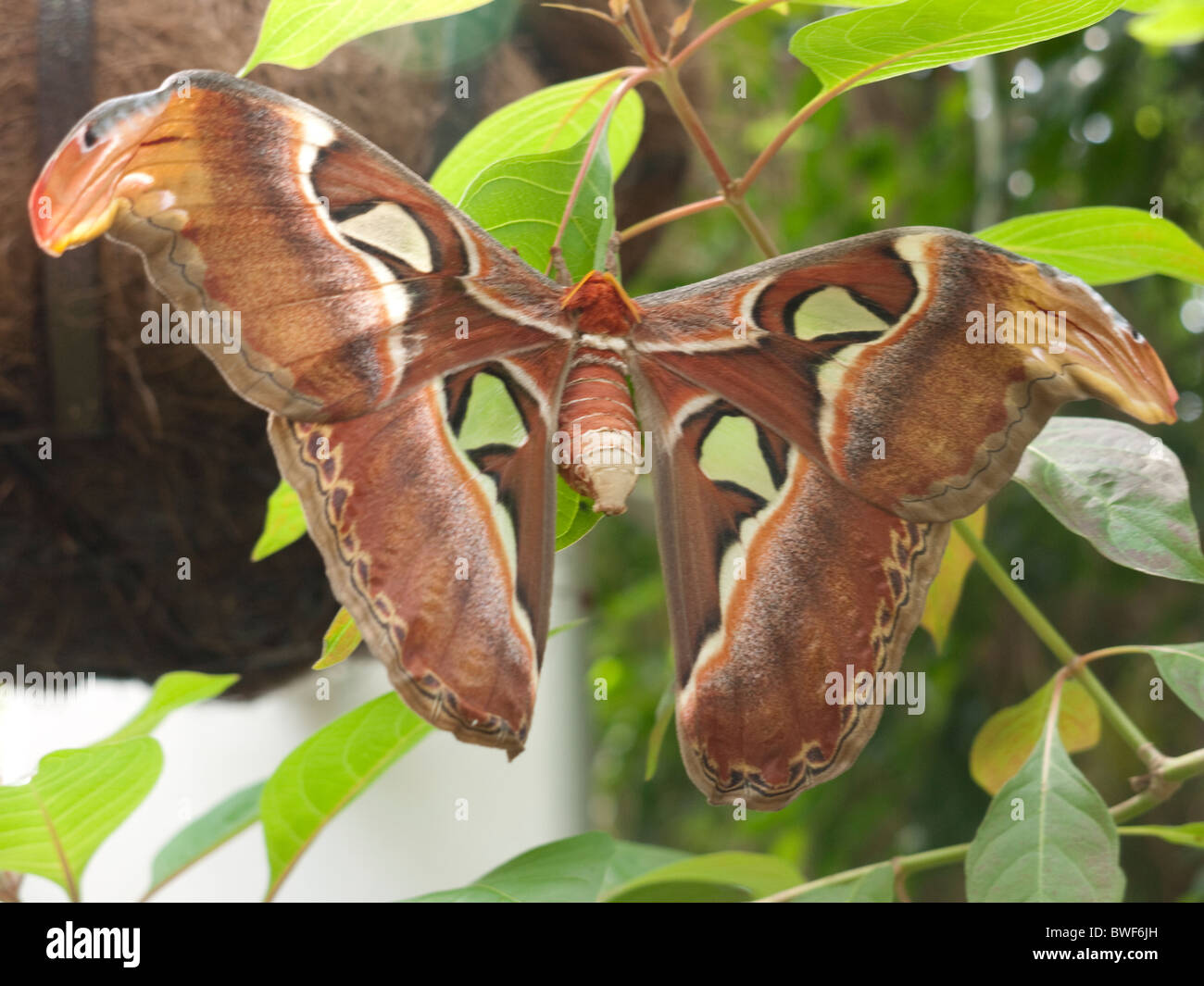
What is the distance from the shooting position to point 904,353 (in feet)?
1.94

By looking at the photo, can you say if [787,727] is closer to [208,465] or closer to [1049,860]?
[1049,860]

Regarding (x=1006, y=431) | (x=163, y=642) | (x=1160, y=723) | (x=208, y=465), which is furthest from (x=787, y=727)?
(x=1160, y=723)

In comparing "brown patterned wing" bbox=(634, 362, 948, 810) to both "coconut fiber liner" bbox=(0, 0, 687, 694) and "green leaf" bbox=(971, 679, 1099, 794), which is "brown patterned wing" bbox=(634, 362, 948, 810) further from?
"coconut fiber liner" bbox=(0, 0, 687, 694)

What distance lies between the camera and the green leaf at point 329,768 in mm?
824

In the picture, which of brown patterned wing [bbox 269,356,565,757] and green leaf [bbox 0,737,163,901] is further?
green leaf [bbox 0,737,163,901]

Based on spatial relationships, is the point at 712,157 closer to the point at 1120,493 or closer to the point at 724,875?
the point at 1120,493

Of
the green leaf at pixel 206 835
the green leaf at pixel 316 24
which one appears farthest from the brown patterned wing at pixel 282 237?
the green leaf at pixel 206 835

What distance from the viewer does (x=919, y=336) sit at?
1.92ft

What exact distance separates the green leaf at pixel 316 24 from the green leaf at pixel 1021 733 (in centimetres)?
73

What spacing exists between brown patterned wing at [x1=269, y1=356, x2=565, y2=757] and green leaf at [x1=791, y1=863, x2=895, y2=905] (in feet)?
1.32

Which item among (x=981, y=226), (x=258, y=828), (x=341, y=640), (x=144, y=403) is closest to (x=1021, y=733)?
(x=341, y=640)

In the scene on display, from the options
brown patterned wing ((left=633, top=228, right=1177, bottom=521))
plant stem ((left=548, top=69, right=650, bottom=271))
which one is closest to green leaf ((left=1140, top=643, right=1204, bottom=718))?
brown patterned wing ((left=633, top=228, right=1177, bottom=521))

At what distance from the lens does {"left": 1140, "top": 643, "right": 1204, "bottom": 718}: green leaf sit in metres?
0.72

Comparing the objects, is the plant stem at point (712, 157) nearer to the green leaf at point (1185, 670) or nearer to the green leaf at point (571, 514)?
the green leaf at point (571, 514)
